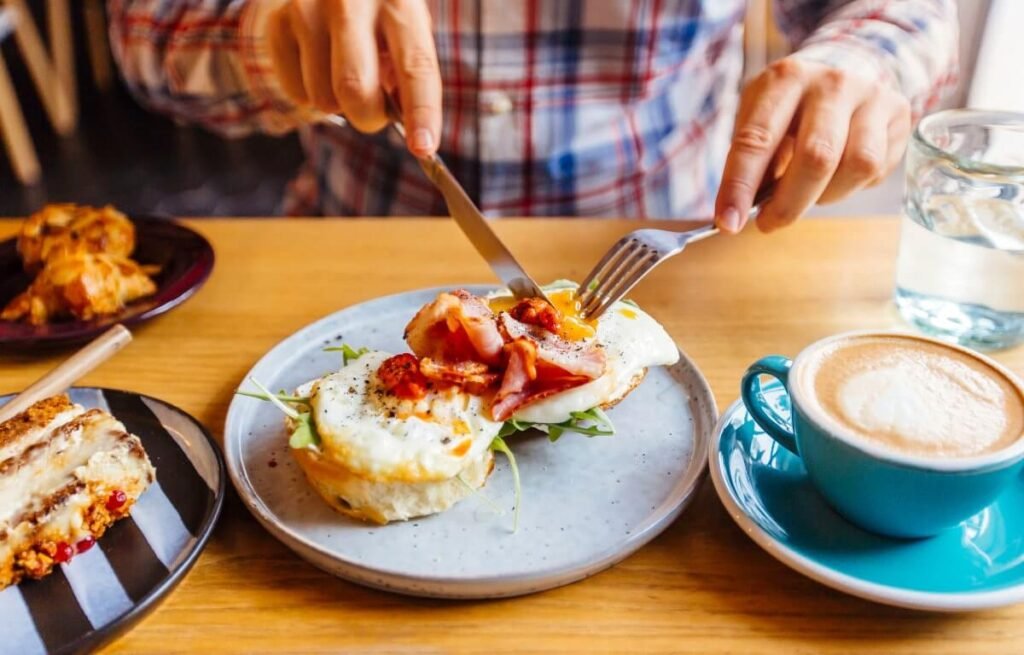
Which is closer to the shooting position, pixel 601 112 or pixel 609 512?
pixel 609 512

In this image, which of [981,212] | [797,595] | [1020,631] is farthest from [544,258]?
Result: [1020,631]

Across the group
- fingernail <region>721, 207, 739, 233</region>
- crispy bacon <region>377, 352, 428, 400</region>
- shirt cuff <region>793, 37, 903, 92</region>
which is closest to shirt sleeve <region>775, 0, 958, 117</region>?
shirt cuff <region>793, 37, 903, 92</region>

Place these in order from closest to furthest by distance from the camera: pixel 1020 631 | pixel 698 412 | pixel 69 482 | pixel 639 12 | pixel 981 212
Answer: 1. pixel 1020 631
2. pixel 69 482
3. pixel 698 412
4. pixel 981 212
5. pixel 639 12

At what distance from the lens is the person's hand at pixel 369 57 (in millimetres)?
1229

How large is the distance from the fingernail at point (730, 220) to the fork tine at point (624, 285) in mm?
A: 131

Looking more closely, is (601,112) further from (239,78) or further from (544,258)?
(239,78)

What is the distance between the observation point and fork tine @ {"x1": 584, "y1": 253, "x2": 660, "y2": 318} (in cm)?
109

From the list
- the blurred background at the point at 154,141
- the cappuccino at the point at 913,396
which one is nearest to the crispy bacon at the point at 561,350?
the cappuccino at the point at 913,396

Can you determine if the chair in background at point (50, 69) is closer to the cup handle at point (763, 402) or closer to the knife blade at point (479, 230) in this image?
the knife blade at point (479, 230)

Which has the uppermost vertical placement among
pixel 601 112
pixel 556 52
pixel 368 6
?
pixel 368 6

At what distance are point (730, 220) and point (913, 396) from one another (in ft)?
1.31

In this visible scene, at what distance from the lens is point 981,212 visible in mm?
1208

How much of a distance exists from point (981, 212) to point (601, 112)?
788 millimetres

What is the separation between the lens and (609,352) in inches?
41.3
